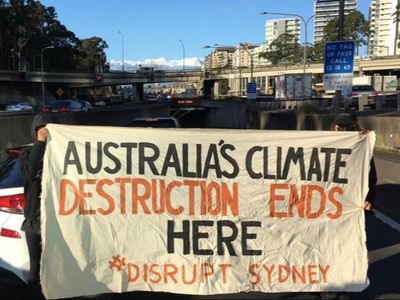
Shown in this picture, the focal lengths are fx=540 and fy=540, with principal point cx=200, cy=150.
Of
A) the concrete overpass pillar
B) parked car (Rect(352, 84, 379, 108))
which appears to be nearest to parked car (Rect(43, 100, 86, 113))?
parked car (Rect(352, 84, 379, 108))

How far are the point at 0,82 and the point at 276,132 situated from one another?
9060 cm

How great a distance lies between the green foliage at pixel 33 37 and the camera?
109688 millimetres

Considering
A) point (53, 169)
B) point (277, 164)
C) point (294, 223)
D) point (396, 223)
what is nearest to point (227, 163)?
point (277, 164)

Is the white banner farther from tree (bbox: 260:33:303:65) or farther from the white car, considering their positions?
tree (bbox: 260:33:303:65)

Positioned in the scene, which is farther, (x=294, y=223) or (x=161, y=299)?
(x=161, y=299)

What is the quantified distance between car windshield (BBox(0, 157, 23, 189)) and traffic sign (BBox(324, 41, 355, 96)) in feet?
47.5

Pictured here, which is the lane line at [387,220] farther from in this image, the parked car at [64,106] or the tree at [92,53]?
the tree at [92,53]

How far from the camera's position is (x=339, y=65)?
59.6 ft

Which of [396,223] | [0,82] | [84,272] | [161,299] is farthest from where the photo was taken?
[0,82]

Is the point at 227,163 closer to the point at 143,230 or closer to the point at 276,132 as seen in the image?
the point at 276,132

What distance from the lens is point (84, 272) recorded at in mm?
4543

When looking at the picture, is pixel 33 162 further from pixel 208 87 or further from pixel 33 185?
pixel 208 87

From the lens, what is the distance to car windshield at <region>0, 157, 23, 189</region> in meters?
4.86

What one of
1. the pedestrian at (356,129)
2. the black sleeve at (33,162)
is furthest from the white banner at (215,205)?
the pedestrian at (356,129)
